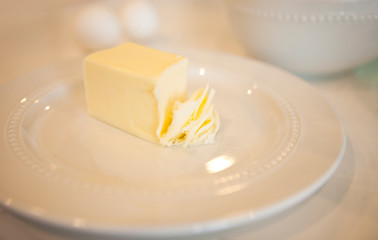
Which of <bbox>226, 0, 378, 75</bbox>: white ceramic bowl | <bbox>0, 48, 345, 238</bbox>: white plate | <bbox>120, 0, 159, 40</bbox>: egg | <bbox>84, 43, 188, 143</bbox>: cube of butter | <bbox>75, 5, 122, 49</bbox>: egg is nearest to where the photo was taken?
<bbox>0, 48, 345, 238</bbox>: white plate

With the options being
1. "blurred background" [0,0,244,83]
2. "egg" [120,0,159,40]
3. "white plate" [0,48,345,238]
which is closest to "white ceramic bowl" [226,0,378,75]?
"white plate" [0,48,345,238]

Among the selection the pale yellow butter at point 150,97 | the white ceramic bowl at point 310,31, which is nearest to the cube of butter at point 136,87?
the pale yellow butter at point 150,97

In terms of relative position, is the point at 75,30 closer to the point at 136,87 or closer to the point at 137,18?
the point at 137,18

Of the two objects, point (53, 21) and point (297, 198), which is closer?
point (297, 198)

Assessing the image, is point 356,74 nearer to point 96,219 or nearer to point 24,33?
point 96,219

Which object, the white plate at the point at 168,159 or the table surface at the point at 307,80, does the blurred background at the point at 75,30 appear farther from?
the white plate at the point at 168,159

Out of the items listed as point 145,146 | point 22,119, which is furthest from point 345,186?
point 22,119

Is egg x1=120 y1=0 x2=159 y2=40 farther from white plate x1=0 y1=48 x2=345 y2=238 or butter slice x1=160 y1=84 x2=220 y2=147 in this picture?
butter slice x1=160 y1=84 x2=220 y2=147
